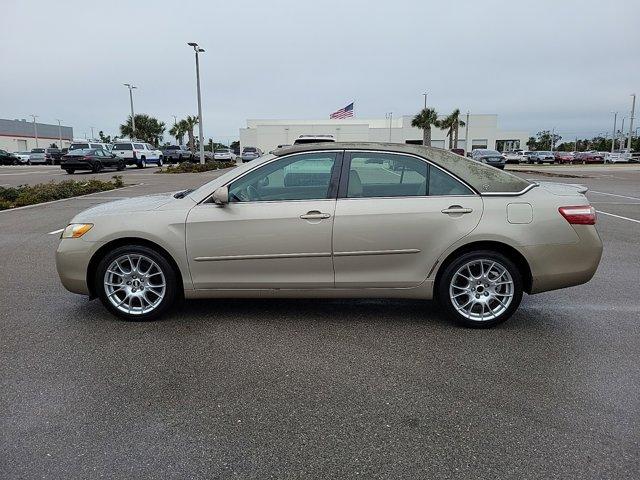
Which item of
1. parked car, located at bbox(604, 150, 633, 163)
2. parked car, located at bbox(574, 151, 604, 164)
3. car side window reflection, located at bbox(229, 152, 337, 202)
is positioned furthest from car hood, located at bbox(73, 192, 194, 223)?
parked car, located at bbox(604, 150, 633, 163)

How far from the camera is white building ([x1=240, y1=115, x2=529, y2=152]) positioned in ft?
254

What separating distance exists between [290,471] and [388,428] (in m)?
0.69

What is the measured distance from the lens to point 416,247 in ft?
14.9

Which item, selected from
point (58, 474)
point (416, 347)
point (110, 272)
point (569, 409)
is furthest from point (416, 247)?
point (58, 474)

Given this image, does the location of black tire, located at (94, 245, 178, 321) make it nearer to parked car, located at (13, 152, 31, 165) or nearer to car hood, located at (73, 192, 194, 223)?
car hood, located at (73, 192, 194, 223)

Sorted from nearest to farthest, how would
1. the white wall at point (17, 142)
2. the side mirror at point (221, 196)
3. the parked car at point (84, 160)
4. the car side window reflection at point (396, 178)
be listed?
the side mirror at point (221, 196) < the car side window reflection at point (396, 178) < the parked car at point (84, 160) < the white wall at point (17, 142)

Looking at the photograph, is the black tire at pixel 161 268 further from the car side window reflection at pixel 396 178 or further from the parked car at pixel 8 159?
the parked car at pixel 8 159

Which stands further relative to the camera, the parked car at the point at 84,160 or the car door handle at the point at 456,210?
the parked car at the point at 84,160

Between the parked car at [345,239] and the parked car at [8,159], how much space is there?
5274cm

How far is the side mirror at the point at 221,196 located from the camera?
178 inches

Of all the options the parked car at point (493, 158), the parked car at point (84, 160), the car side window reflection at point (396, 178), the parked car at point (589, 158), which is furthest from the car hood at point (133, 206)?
the parked car at point (589, 158)

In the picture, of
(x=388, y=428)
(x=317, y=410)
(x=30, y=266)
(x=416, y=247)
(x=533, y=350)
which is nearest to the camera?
(x=388, y=428)

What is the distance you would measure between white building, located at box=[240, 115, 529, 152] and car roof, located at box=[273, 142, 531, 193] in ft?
226

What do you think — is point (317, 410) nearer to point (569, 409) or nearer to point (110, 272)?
point (569, 409)
